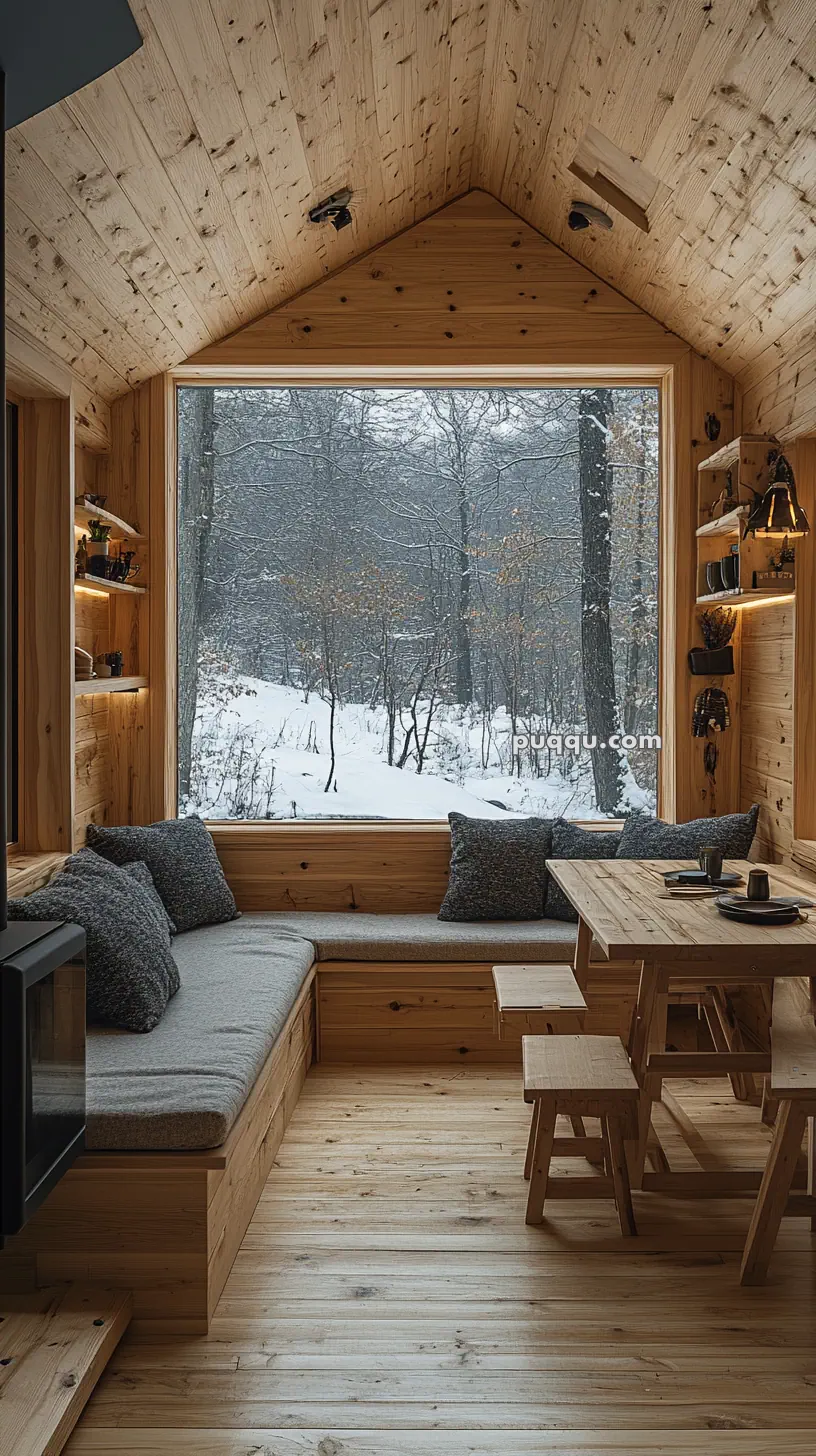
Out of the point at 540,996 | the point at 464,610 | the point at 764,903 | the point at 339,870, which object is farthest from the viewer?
the point at 464,610

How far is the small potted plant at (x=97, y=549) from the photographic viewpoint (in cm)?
423

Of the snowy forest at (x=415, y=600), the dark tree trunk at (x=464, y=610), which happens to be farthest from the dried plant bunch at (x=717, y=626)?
the dark tree trunk at (x=464, y=610)

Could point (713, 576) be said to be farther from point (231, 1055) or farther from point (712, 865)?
point (231, 1055)

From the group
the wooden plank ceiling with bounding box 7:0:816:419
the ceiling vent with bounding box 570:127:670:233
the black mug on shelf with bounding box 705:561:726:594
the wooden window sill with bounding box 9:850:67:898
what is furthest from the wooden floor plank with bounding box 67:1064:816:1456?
the ceiling vent with bounding box 570:127:670:233

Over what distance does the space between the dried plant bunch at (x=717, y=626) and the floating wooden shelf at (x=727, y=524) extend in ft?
1.10

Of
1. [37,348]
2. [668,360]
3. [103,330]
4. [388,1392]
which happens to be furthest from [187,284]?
[388,1392]

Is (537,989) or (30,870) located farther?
(30,870)

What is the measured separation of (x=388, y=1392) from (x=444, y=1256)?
568mm

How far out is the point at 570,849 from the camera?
4648mm

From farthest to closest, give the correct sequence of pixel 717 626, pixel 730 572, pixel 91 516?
pixel 717 626, pixel 730 572, pixel 91 516

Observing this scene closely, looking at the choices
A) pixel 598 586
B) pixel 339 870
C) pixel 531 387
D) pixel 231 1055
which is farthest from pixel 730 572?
pixel 231 1055

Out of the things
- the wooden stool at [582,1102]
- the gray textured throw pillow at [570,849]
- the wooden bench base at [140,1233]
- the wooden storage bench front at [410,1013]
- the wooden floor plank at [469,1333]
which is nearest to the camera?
the wooden floor plank at [469,1333]

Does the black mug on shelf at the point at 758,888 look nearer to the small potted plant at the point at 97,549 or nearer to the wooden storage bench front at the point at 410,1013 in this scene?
the wooden storage bench front at the point at 410,1013

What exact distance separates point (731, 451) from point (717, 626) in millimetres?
745
